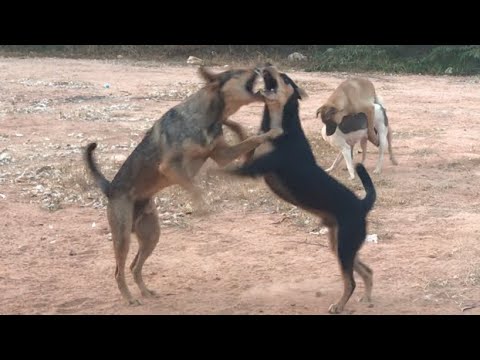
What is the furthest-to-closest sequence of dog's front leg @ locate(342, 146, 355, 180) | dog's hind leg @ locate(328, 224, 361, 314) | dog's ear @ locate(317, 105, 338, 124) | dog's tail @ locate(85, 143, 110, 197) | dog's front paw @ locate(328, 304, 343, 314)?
dog's ear @ locate(317, 105, 338, 124) < dog's front leg @ locate(342, 146, 355, 180) < dog's tail @ locate(85, 143, 110, 197) < dog's front paw @ locate(328, 304, 343, 314) < dog's hind leg @ locate(328, 224, 361, 314)

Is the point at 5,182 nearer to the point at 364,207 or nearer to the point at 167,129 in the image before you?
the point at 167,129

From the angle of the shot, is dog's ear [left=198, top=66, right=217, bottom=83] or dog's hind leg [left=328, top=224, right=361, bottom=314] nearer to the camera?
dog's hind leg [left=328, top=224, right=361, bottom=314]

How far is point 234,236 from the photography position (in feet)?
26.0

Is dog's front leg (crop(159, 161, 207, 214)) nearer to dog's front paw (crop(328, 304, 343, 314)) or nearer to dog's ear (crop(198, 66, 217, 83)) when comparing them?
dog's ear (crop(198, 66, 217, 83))

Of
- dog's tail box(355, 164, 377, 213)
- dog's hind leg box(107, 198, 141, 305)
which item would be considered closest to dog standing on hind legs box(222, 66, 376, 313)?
dog's tail box(355, 164, 377, 213)

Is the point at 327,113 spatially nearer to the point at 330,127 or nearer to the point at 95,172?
the point at 330,127

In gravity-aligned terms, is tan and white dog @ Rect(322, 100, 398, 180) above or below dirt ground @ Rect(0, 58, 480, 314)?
above

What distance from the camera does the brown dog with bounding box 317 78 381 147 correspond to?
10672 millimetres

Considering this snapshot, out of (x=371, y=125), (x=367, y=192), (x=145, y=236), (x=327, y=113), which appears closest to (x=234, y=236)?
(x=145, y=236)

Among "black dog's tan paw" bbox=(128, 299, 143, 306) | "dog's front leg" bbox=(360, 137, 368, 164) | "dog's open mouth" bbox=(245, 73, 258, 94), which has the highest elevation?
"dog's open mouth" bbox=(245, 73, 258, 94)

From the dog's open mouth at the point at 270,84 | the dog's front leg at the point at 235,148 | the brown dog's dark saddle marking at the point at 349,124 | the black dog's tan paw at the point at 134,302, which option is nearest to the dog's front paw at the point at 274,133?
the dog's front leg at the point at 235,148

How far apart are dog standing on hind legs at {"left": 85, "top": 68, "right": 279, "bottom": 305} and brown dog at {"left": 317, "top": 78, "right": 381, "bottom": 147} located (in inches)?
174

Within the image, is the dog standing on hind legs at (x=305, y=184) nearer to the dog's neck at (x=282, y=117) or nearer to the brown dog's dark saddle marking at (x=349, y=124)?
the dog's neck at (x=282, y=117)

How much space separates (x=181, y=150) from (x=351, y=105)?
17.8 feet
